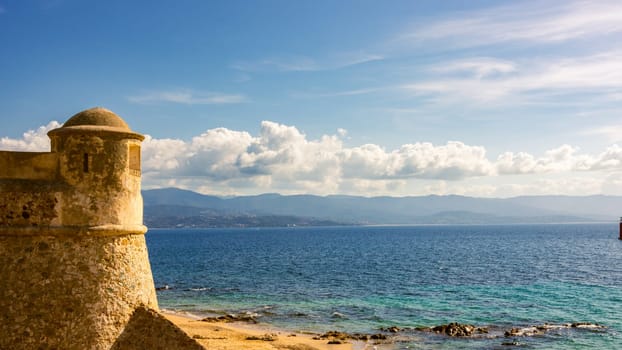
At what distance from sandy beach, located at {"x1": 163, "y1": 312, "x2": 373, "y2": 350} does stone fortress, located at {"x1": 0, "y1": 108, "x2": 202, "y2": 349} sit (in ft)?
46.0

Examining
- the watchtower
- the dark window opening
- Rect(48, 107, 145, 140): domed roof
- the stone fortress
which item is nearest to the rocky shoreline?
the stone fortress

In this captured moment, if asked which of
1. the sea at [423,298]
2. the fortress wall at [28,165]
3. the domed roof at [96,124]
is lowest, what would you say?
the sea at [423,298]

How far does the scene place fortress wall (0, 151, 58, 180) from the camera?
557 inches

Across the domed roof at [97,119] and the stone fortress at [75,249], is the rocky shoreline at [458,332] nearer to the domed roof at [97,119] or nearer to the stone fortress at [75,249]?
the stone fortress at [75,249]

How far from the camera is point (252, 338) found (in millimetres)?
32062

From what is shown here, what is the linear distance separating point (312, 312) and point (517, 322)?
15.7 m

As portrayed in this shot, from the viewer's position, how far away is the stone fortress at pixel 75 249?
13.6m

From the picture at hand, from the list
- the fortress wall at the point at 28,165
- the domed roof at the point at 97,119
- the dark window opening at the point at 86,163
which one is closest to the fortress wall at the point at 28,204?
the fortress wall at the point at 28,165

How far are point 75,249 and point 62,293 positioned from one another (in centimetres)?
121

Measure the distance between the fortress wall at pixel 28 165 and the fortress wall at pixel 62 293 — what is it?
5.67 ft

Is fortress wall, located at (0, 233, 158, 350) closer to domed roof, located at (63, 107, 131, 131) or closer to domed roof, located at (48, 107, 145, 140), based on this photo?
domed roof, located at (48, 107, 145, 140)

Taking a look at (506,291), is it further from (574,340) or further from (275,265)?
(275,265)

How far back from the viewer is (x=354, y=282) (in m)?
60.5

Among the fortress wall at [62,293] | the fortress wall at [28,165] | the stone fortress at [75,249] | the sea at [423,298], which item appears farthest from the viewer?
the sea at [423,298]
